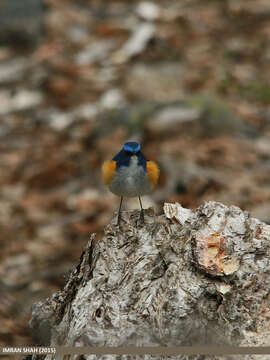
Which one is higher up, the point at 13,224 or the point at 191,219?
the point at 13,224

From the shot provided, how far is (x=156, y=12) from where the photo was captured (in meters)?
15.4

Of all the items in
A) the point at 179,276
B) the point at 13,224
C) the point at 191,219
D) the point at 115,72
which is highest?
the point at 115,72

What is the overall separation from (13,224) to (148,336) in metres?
5.20

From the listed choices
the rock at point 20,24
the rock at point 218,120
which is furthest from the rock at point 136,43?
the rock at point 218,120

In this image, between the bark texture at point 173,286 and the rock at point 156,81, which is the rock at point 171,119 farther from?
the bark texture at point 173,286

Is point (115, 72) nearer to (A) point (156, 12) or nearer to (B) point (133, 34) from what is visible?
(B) point (133, 34)

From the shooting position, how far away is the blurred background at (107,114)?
7871 mm

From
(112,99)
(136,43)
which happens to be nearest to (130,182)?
(112,99)

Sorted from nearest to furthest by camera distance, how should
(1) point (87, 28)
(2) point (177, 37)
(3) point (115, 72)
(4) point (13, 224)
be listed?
(4) point (13, 224) < (3) point (115, 72) < (2) point (177, 37) < (1) point (87, 28)

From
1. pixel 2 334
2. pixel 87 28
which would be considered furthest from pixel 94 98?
pixel 2 334

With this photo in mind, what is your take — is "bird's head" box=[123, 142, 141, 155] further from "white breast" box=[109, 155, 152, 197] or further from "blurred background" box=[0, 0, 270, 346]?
"blurred background" box=[0, 0, 270, 346]

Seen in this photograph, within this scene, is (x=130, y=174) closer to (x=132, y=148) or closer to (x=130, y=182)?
(x=130, y=182)

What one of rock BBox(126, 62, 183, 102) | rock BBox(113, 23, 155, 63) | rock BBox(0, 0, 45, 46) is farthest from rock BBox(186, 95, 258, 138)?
rock BBox(0, 0, 45, 46)

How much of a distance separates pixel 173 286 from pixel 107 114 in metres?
7.71
